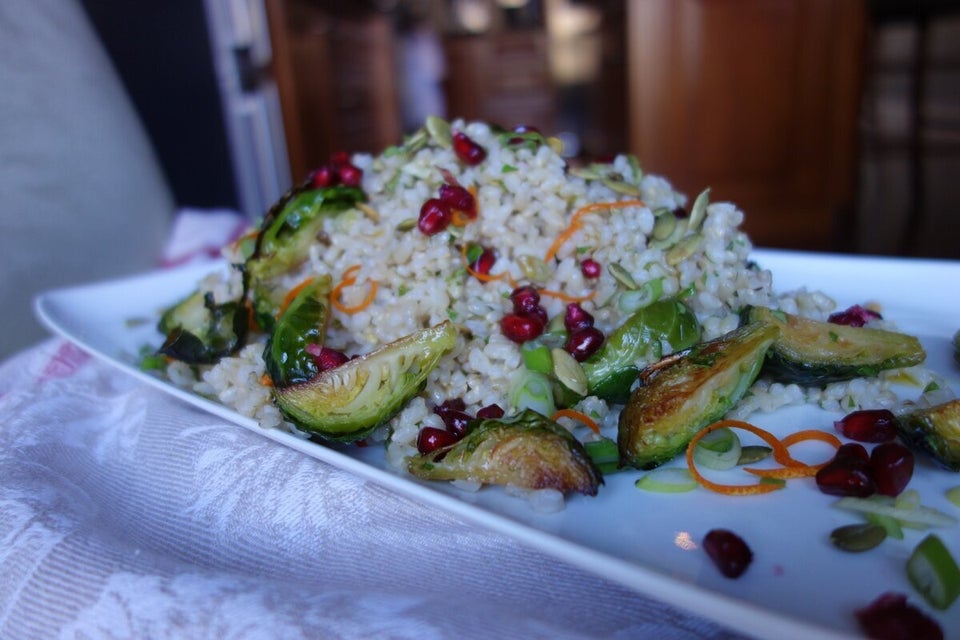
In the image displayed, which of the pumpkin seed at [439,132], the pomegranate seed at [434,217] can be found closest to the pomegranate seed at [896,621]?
the pomegranate seed at [434,217]

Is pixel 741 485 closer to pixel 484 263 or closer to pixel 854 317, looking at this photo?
pixel 854 317

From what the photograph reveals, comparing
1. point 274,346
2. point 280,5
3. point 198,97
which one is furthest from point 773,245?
point 274,346

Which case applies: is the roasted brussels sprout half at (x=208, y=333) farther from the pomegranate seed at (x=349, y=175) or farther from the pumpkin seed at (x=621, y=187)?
the pumpkin seed at (x=621, y=187)

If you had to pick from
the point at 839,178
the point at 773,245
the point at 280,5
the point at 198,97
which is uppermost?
the point at 280,5

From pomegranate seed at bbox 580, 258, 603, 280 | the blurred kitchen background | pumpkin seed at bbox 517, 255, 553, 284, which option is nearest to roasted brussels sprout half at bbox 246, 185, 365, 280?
pumpkin seed at bbox 517, 255, 553, 284

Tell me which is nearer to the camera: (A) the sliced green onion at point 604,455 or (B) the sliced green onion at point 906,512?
(B) the sliced green onion at point 906,512

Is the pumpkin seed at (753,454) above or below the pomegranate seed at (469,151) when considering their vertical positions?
below

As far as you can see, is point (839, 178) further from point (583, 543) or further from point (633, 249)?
point (583, 543)

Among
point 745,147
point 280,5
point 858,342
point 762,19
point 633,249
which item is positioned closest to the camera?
point 858,342
